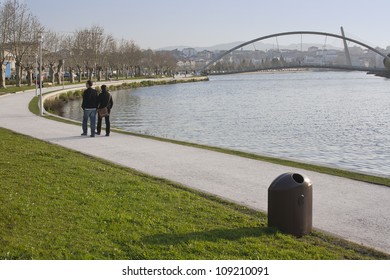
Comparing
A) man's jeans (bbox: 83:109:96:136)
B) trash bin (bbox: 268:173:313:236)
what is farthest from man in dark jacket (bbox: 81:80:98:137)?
trash bin (bbox: 268:173:313:236)

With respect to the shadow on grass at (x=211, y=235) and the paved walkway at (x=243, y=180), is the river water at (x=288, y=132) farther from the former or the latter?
the shadow on grass at (x=211, y=235)

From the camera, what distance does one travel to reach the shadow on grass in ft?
18.2

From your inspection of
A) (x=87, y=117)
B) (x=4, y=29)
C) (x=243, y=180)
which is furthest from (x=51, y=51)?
(x=243, y=180)

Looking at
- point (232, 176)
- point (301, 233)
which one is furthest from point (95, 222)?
point (232, 176)

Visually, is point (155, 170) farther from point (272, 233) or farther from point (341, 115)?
point (341, 115)

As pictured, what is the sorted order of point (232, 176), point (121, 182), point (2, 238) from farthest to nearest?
point (232, 176)
point (121, 182)
point (2, 238)

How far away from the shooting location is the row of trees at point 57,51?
52188mm

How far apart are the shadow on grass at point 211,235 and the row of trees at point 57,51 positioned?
18110mm

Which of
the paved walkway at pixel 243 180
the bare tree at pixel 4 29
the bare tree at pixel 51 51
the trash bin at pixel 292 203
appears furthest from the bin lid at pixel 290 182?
the bare tree at pixel 51 51

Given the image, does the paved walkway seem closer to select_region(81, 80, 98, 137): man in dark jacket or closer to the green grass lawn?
the green grass lawn

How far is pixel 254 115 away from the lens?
3117 cm

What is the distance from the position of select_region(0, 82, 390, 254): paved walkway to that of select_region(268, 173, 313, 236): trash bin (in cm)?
52

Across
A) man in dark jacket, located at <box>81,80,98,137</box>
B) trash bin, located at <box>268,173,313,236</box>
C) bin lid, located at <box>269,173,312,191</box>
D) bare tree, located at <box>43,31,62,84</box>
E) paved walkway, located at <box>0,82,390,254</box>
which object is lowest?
paved walkway, located at <box>0,82,390,254</box>
